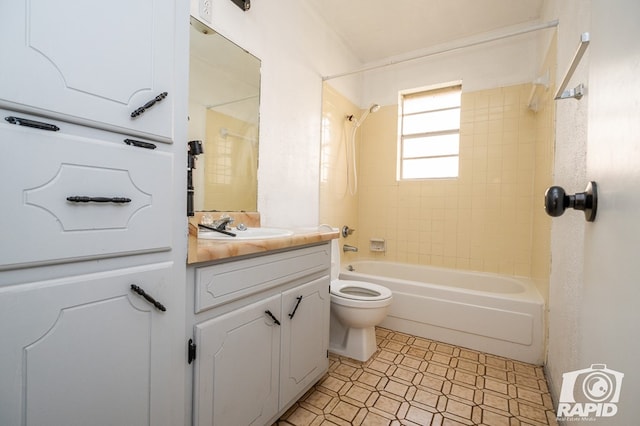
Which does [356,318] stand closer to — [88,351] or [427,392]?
[427,392]

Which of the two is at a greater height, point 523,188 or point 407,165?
point 407,165

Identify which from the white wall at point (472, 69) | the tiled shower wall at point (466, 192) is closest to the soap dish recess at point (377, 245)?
the tiled shower wall at point (466, 192)

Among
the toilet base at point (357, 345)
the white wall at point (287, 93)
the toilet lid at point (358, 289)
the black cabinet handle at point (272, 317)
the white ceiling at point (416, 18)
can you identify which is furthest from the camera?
the white ceiling at point (416, 18)

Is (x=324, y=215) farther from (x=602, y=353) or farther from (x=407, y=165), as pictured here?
(x=602, y=353)

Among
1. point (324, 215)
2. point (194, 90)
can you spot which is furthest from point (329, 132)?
point (194, 90)

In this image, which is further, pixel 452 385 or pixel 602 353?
pixel 452 385

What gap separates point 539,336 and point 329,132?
7.25ft

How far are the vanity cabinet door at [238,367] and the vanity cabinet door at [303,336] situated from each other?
0.06 meters

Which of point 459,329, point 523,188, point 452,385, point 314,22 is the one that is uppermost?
point 314,22

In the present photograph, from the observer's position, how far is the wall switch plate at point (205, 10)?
1.44m

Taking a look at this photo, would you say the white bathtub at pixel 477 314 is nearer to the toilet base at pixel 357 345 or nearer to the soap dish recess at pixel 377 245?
the toilet base at pixel 357 345

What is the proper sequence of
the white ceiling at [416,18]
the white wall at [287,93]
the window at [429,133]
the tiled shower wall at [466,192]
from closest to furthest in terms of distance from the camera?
the white wall at [287,93]
the white ceiling at [416,18]
the tiled shower wall at [466,192]
the window at [429,133]

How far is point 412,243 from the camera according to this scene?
296cm

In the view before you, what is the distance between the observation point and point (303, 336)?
4.46ft
